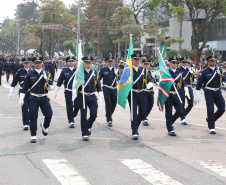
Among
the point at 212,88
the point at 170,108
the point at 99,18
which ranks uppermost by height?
the point at 99,18

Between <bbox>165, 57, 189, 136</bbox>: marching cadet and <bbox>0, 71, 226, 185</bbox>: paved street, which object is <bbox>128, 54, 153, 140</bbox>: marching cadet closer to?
<bbox>0, 71, 226, 185</bbox>: paved street

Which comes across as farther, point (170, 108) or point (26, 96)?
point (26, 96)

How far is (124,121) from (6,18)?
452 ft

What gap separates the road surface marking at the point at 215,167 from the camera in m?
6.73

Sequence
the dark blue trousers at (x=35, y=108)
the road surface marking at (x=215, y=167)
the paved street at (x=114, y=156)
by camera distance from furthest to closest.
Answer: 1. the dark blue trousers at (x=35, y=108)
2. the road surface marking at (x=215, y=167)
3. the paved street at (x=114, y=156)

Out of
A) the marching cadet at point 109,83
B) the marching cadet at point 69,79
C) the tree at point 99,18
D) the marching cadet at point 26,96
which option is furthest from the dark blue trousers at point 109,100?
the tree at point 99,18

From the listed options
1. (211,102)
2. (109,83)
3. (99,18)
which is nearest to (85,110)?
(109,83)

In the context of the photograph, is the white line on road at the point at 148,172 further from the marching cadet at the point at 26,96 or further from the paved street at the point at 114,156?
the marching cadet at the point at 26,96

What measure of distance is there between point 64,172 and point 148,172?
4.60 ft

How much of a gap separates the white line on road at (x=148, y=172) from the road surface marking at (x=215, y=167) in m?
0.96

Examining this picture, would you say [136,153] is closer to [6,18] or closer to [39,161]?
[39,161]

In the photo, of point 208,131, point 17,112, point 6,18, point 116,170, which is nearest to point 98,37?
point 17,112

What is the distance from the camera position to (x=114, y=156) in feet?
25.6

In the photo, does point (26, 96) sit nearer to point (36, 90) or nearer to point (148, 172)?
point (36, 90)
